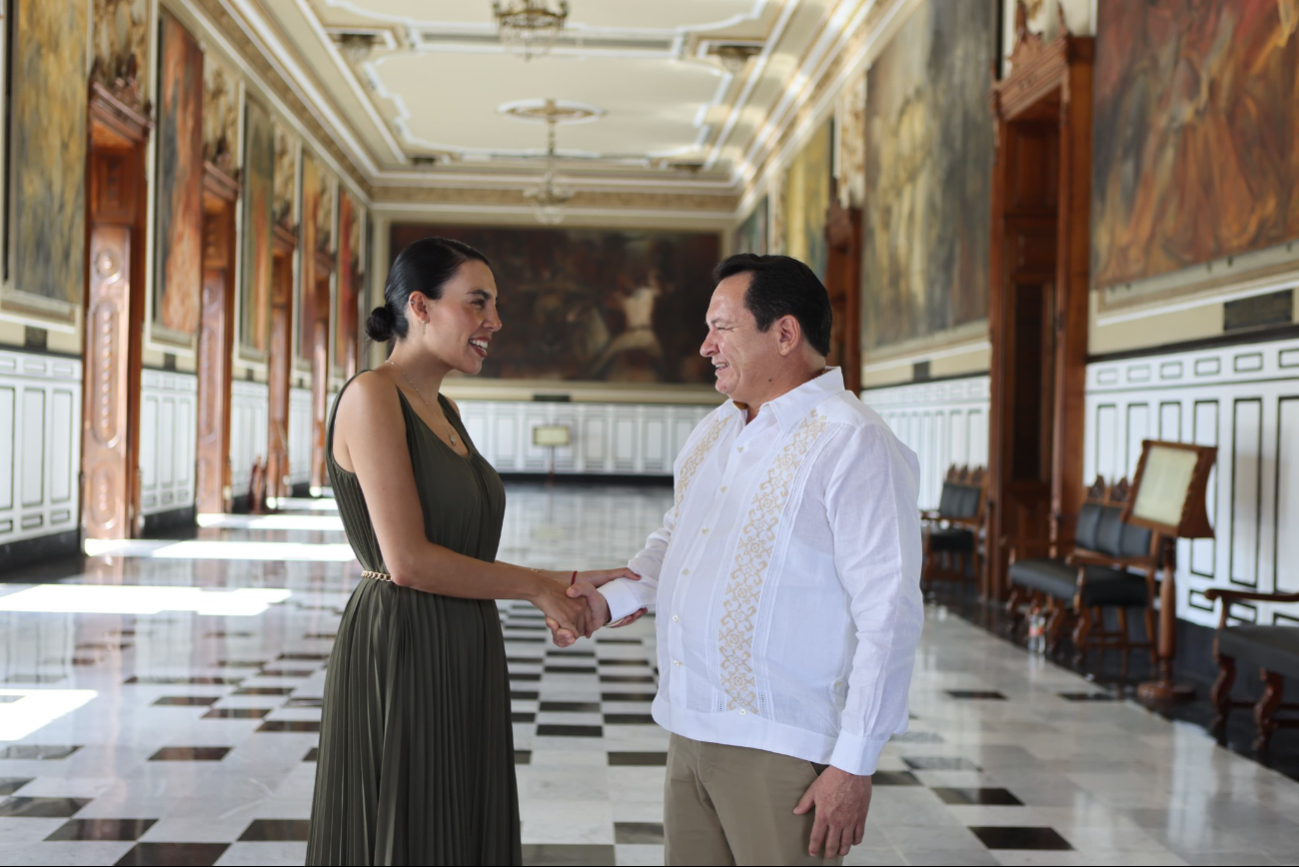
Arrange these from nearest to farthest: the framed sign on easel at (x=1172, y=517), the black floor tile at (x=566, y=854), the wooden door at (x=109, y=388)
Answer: the black floor tile at (x=566, y=854) → the framed sign on easel at (x=1172, y=517) → the wooden door at (x=109, y=388)

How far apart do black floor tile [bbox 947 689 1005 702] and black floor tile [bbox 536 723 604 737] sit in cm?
216

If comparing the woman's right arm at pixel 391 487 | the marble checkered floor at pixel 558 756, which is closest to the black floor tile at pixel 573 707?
the marble checkered floor at pixel 558 756

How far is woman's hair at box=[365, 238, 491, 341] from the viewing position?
2773 mm

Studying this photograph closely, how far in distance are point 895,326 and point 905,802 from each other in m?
10.8

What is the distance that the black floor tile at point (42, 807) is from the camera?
14.5 ft

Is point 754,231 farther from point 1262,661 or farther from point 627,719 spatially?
point 1262,661

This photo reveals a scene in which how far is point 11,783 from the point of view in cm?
480

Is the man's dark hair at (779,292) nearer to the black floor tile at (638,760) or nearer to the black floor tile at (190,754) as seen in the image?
the black floor tile at (638,760)

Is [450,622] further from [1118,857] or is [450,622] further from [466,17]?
[466,17]

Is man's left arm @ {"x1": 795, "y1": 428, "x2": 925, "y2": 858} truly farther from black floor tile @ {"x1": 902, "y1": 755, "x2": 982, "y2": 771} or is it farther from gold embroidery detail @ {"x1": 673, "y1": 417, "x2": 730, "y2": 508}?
black floor tile @ {"x1": 902, "y1": 755, "x2": 982, "y2": 771}

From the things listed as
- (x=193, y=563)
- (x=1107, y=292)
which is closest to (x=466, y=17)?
(x=193, y=563)

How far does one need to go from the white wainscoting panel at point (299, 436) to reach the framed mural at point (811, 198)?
958cm

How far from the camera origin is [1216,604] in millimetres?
7727

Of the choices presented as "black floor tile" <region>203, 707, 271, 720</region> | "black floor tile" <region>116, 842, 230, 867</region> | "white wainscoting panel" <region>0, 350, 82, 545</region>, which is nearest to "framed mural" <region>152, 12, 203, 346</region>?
"white wainscoting panel" <region>0, 350, 82, 545</region>
